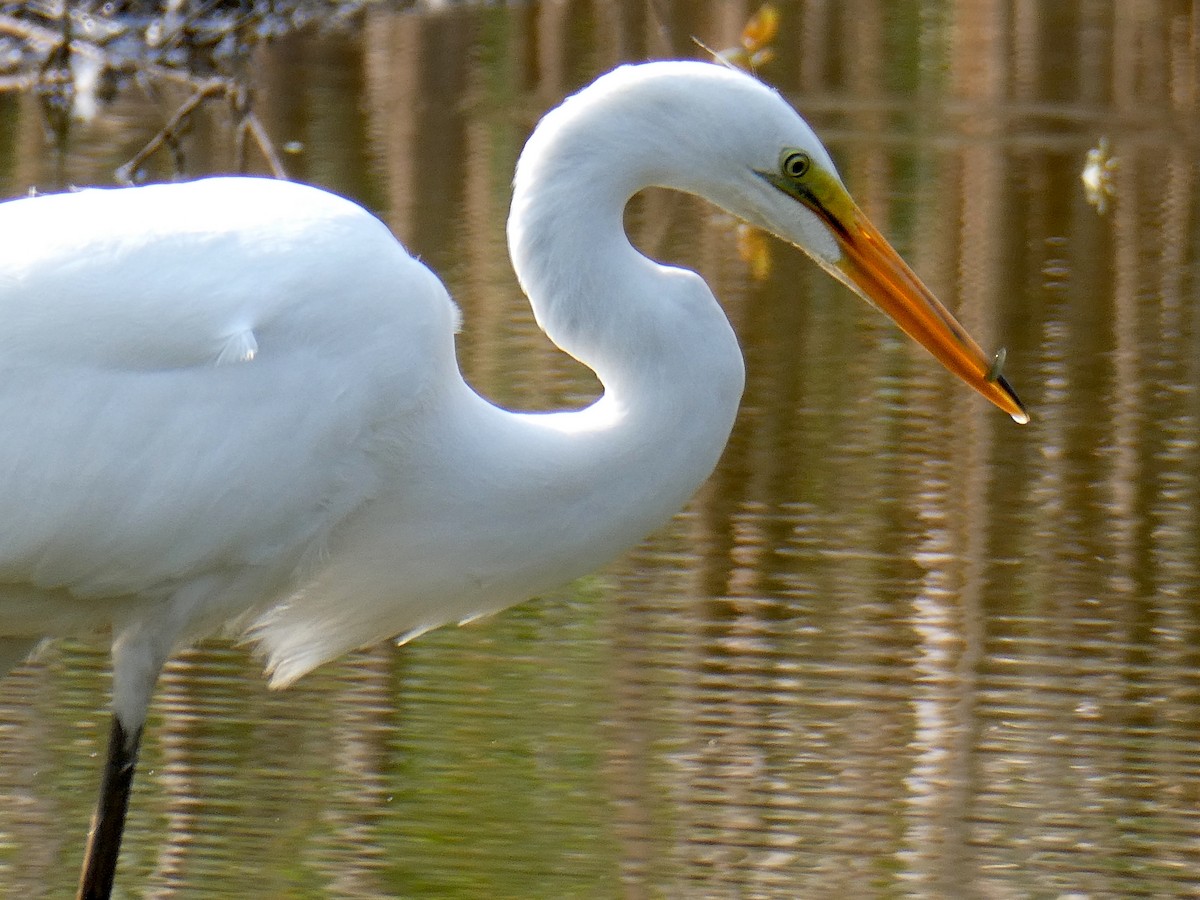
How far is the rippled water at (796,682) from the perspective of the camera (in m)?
4.29

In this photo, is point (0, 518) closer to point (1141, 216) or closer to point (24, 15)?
point (1141, 216)

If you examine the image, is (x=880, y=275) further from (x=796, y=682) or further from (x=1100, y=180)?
(x=1100, y=180)

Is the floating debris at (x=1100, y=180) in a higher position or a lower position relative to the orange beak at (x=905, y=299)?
higher

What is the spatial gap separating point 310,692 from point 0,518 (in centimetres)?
158

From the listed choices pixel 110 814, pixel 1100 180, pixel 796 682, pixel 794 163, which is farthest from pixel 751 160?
pixel 1100 180

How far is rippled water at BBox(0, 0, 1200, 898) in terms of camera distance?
4.29m

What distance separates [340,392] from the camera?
3.65 meters

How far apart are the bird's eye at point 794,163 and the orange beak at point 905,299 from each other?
91 mm

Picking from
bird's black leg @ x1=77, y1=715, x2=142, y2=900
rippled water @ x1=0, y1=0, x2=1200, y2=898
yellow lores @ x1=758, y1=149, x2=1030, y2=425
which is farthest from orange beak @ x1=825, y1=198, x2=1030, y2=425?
bird's black leg @ x1=77, y1=715, x2=142, y2=900

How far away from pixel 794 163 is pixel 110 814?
5.23 feet

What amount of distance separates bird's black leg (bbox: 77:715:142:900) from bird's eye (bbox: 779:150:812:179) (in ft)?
A: 4.74

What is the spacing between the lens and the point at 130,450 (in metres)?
3.66

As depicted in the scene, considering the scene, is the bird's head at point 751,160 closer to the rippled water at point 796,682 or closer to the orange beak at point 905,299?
the orange beak at point 905,299

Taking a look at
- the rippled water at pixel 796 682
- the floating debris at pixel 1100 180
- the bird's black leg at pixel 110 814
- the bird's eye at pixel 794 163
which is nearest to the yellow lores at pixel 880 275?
the bird's eye at pixel 794 163
